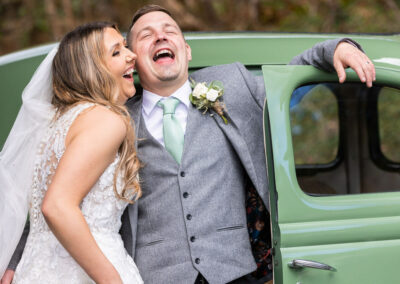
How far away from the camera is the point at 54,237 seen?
1987 mm

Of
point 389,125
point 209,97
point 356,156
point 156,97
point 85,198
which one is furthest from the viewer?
point 389,125

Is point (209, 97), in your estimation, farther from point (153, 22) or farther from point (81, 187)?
point (81, 187)

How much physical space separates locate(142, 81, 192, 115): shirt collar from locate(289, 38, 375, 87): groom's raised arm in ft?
1.95

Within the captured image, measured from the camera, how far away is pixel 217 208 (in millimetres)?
2174

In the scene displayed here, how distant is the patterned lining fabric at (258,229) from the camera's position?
2.37 metres

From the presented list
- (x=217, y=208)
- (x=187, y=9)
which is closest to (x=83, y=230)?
(x=217, y=208)

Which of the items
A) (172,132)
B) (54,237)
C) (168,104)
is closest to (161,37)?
(168,104)

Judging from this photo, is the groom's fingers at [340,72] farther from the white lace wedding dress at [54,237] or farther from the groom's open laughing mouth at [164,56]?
the white lace wedding dress at [54,237]

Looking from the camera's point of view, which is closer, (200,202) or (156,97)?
(200,202)

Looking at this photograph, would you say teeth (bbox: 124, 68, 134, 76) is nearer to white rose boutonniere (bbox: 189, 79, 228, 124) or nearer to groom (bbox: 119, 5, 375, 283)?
groom (bbox: 119, 5, 375, 283)

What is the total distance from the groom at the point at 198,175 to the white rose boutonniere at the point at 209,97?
0.10ft

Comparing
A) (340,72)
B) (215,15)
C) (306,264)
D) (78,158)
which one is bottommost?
(306,264)

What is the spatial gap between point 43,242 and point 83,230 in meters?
0.33

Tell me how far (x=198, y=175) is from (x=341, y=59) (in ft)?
2.50
